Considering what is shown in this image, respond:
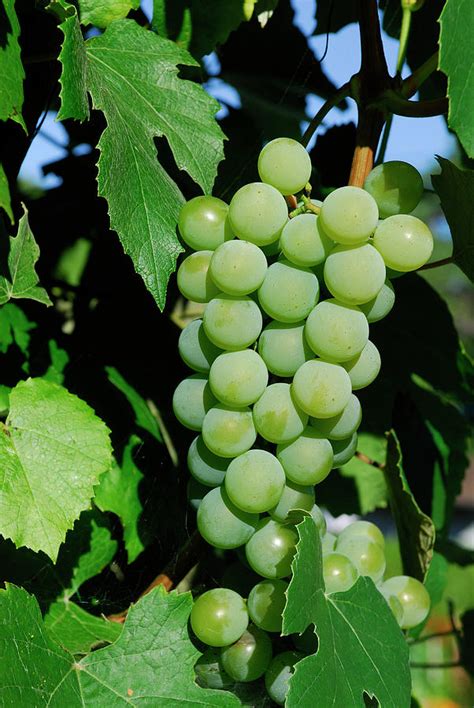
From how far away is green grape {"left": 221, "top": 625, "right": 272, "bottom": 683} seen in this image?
752 millimetres

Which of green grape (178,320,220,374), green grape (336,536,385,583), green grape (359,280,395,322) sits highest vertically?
green grape (359,280,395,322)

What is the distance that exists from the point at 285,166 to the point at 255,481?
0.27 metres

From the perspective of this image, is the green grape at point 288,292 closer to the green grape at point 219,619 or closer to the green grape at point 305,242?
the green grape at point 305,242

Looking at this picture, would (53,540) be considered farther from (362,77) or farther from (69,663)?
(362,77)

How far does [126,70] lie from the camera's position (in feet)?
2.53

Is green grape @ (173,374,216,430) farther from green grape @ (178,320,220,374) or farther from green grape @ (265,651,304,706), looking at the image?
green grape @ (265,651,304,706)

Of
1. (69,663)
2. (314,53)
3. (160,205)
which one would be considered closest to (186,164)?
(160,205)

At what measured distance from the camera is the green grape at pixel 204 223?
74 centimetres

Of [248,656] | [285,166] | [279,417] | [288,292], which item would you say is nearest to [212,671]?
[248,656]

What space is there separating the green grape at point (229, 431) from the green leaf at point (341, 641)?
0.09 metres

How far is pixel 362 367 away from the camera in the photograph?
739mm

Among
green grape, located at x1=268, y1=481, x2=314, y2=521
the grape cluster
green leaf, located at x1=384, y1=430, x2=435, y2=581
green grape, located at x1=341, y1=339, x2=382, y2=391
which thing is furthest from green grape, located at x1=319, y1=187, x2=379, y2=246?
green leaf, located at x1=384, y1=430, x2=435, y2=581

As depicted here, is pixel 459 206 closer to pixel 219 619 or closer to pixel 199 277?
pixel 199 277

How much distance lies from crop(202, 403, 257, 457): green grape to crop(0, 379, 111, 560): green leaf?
99 millimetres
